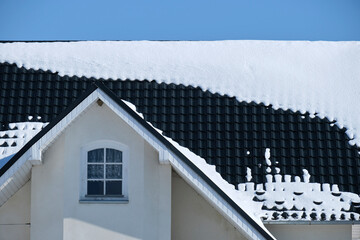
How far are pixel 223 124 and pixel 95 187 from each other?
11.3 feet

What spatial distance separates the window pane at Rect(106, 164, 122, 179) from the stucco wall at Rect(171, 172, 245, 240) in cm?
114

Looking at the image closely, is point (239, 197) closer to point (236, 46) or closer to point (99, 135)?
point (99, 135)

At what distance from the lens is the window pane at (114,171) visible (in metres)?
16.3

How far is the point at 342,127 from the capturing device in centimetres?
1853

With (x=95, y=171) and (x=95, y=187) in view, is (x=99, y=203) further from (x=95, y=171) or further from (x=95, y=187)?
(x=95, y=171)

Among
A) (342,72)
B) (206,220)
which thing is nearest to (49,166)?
(206,220)

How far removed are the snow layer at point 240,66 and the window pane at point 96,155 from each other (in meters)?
3.45

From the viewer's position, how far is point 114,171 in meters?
16.3

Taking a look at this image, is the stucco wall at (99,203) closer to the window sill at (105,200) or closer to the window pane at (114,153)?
the window sill at (105,200)

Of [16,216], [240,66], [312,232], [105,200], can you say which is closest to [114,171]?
[105,200]

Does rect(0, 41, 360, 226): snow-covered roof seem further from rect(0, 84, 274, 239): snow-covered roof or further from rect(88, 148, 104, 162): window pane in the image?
rect(88, 148, 104, 162): window pane

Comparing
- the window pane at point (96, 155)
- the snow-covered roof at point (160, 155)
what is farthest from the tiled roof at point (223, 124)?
the window pane at point (96, 155)

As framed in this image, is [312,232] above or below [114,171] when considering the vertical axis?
below

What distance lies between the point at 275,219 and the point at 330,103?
3.82 metres
